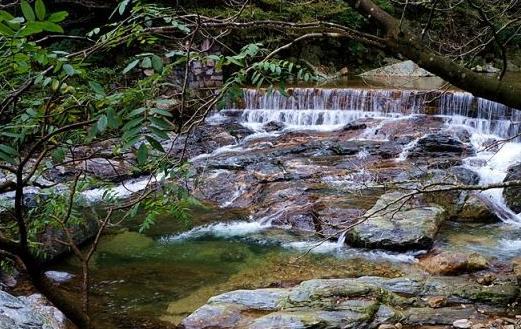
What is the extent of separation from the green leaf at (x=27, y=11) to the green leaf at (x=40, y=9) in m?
0.01

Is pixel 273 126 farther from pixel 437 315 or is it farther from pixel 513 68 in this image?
pixel 513 68

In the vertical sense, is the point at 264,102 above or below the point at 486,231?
above

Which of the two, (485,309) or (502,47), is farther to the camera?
(485,309)

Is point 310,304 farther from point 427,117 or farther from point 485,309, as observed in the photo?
point 427,117

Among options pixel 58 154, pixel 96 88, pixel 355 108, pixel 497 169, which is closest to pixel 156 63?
pixel 96 88

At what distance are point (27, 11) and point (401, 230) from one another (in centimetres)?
556

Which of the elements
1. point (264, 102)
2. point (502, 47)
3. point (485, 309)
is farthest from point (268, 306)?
point (264, 102)

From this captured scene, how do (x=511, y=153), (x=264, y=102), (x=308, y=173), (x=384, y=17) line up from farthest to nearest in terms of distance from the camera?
(x=264, y=102) → (x=511, y=153) → (x=308, y=173) → (x=384, y=17)

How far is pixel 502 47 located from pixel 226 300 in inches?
120

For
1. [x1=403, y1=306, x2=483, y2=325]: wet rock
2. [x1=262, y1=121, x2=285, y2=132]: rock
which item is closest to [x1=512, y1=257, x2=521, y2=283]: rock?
[x1=403, y1=306, x2=483, y2=325]: wet rock

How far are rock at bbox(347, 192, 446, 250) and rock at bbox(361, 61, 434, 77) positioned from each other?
32.0 ft

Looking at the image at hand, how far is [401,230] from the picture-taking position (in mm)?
5961

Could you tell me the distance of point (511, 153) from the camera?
9008 millimetres

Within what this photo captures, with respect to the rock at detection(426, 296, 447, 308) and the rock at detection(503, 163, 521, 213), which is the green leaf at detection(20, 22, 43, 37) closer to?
the rock at detection(426, 296, 447, 308)
